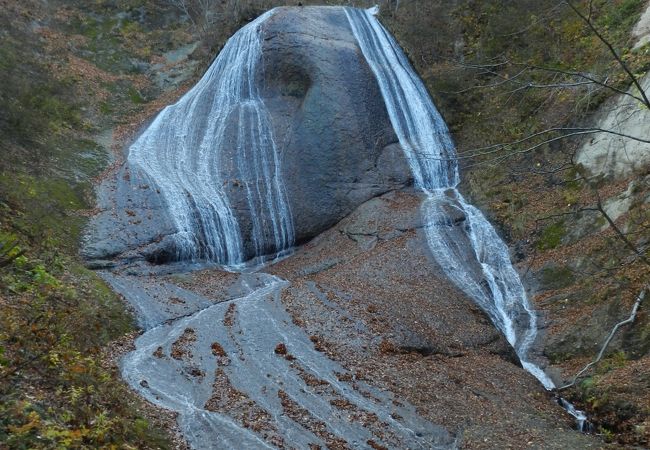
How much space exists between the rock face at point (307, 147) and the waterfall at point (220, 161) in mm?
196

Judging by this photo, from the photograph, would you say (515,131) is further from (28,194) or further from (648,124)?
(28,194)

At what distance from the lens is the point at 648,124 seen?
50.4 ft

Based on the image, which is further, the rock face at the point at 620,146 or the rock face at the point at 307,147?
the rock face at the point at 307,147

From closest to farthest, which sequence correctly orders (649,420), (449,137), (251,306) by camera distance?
(649,420) → (251,306) → (449,137)

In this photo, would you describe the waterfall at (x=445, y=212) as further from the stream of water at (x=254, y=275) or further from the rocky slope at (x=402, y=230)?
the rocky slope at (x=402, y=230)

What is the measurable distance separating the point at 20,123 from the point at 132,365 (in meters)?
12.1

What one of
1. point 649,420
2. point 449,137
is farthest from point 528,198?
point 649,420

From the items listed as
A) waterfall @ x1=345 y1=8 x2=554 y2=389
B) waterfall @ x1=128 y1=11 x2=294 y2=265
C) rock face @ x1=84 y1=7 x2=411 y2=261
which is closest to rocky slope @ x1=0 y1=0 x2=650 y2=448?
waterfall @ x1=345 y1=8 x2=554 y2=389

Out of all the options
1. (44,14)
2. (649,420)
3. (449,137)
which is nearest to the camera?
Answer: (649,420)

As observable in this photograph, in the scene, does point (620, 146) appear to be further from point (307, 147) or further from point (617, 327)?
point (307, 147)

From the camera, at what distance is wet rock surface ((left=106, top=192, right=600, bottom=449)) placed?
28.5 feet

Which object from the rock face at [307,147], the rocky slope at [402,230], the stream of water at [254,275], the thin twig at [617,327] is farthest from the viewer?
the rock face at [307,147]

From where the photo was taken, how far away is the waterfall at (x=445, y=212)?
14852 mm

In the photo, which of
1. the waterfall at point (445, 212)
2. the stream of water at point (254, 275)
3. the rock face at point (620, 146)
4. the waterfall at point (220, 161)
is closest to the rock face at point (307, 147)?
the waterfall at point (220, 161)
